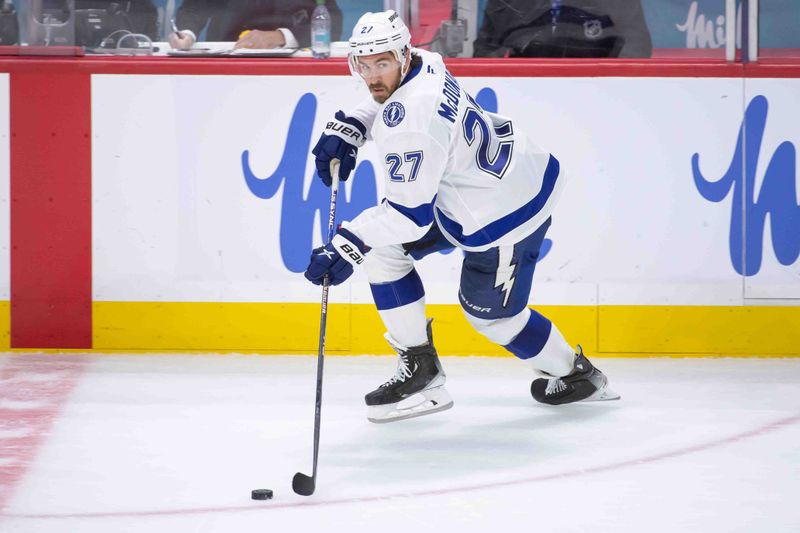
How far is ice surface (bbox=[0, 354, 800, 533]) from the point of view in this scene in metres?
2.53

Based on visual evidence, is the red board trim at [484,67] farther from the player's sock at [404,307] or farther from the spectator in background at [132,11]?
the player's sock at [404,307]

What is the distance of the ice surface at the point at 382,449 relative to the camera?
2.53 metres

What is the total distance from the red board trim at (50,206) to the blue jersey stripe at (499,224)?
5.39 feet

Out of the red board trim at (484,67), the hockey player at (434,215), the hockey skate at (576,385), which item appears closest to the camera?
the hockey player at (434,215)

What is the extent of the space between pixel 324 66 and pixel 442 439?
64.8 inches

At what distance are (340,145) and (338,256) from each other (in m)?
0.50

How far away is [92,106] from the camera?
4.27 meters

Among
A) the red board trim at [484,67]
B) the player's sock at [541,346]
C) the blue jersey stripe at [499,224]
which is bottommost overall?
the player's sock at [541,346]

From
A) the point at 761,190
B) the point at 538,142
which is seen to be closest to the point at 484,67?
the point at 538,142

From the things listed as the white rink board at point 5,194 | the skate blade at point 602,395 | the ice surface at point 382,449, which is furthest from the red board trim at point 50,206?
the skate blade at point 602,395

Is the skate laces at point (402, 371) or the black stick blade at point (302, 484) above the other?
the skate laces at point (402, 371)

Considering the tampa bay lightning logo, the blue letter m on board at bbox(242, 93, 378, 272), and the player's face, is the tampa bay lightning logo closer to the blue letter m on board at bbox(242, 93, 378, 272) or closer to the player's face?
the player's face

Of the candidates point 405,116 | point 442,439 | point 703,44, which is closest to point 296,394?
point 442,439

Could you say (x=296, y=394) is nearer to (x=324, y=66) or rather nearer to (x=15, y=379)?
(x=15, y=379)
